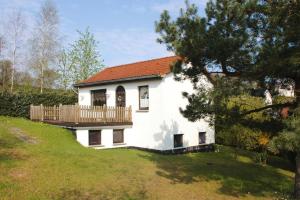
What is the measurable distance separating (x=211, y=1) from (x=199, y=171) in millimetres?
10153

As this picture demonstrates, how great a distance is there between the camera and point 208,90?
12.0 m

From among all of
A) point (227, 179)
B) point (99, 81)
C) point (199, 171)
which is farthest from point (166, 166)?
point (99, 81)

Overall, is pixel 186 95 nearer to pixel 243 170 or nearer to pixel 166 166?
pixel 166 166

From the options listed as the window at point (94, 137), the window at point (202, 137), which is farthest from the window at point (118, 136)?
the window at point (202, 137)

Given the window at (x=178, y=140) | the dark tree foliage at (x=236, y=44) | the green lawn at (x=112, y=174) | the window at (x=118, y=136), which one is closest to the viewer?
the dark tree foliage at (x=236, y=44)

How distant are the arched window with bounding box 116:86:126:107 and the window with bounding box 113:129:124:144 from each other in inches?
87.7

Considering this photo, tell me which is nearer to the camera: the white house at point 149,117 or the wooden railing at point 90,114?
the wooden railing at point 90,114

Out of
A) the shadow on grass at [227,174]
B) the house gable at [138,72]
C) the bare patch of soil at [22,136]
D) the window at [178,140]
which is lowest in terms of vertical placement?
the shadow on grass at [227,174]

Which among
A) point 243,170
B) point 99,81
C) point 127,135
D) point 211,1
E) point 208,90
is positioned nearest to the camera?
point 211,1

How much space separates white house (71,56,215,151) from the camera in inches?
947

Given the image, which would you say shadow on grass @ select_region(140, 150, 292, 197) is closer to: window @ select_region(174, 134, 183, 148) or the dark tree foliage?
window @ select_region(174, 134, 183, 148)

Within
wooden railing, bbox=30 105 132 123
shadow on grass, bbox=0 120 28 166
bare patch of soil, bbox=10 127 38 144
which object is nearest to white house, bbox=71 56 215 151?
wooden railing, bbox=30 105 132 123

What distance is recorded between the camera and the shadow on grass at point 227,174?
16.2m

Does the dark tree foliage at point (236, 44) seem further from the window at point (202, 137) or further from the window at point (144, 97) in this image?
the window at point (202, 137)
